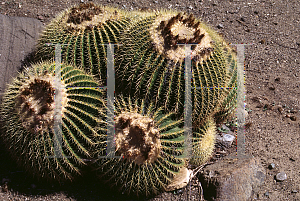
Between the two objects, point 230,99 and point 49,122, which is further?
point 230,99

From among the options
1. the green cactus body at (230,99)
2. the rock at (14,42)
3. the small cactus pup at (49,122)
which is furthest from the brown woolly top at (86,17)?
the green cactus body at (230,99)

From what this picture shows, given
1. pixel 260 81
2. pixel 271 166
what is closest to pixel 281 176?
pixel 271 166

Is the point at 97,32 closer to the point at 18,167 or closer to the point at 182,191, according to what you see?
the point at 18,167

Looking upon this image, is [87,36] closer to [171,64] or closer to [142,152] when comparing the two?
[171,64]

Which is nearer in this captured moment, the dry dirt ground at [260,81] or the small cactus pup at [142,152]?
A: the small cactus pup at [142,152]

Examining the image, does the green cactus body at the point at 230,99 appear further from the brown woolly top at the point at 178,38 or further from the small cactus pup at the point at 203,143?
the brown woolly top at the point at 178,38

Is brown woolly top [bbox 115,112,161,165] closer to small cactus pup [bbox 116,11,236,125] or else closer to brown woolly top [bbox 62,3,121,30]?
small cactus pup [bbox 116,11,236,125]

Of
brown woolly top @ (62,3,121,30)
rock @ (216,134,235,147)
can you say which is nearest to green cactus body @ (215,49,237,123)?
rock @ (216,134,235,147)

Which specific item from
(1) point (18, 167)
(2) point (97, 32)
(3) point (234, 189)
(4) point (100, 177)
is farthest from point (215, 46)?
(1) point (18, 167)

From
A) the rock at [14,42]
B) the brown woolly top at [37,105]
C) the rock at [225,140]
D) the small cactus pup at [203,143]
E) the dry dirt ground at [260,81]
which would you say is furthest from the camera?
the rock at [14,42]
